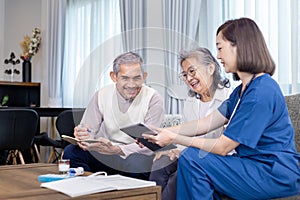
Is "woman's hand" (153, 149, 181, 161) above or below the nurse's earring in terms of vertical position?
below

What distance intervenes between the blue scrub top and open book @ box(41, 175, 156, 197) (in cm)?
44

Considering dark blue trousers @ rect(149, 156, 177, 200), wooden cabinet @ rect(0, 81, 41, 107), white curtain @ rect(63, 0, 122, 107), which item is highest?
white curtain @ rect(63, 0, 122, 107)

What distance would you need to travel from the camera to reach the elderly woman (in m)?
2.29

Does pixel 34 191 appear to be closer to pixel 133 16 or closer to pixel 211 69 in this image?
pixel 211 69

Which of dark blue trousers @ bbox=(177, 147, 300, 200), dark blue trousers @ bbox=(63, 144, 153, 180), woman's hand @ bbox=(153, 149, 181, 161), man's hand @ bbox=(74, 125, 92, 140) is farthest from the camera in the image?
man's hand @ bbox=(74, 125, 92, 140)

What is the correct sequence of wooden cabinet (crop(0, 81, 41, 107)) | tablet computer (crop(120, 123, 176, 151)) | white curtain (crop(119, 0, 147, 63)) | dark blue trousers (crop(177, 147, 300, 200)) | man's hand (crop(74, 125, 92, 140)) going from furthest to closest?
wooden cabinet (crop(0, 81, 41, 107))
white curtain (crop(119, 0, 147, 63))
man's hand (crop(74, 125, 92, 140))
tablet computer (crop(120, 123, 176, 151))
dark blue trousers (crop(177, 147, 300, 200))

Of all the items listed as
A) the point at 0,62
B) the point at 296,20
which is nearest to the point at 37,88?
the point at 0,62

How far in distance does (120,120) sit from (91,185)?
75 cm

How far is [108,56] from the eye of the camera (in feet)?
9.07

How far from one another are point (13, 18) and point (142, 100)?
4.76 metres

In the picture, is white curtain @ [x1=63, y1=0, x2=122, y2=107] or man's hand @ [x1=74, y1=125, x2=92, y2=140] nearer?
man's hand @ [x1=74, y1=125, x2=92, y2=140]

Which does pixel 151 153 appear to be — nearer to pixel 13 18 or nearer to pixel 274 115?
pixel 274 115

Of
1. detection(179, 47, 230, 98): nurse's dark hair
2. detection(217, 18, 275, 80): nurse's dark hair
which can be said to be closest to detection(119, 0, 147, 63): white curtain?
detection(179, 47, 230, 98): nurse's dark hair

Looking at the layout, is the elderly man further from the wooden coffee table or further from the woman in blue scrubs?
the wooden coffee table
